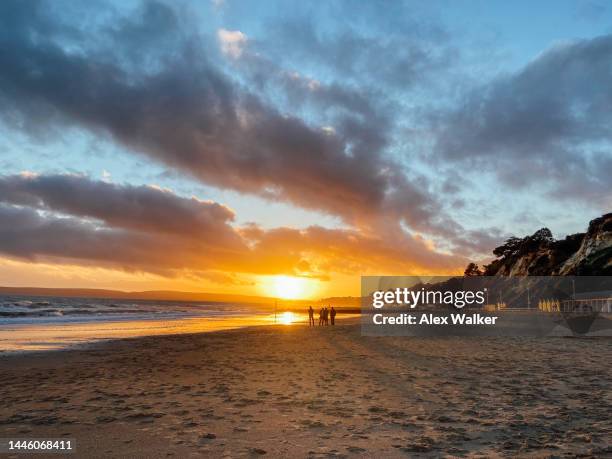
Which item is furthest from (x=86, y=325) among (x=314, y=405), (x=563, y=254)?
(x=563, y=254)

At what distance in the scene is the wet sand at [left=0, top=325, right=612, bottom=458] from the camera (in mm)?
6207

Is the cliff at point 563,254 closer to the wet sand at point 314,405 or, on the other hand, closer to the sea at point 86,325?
the sea at point 86,325

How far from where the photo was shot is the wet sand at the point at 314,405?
20.4 feet

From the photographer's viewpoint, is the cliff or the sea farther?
the cliff

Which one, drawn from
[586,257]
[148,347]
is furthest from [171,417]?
[586,257]

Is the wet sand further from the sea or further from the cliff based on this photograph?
the cliff

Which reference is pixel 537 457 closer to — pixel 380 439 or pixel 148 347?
pixel 380 439

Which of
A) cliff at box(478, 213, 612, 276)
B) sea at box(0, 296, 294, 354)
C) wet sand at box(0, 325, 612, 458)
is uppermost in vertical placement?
cliff at box(478, 213, 612, 276)

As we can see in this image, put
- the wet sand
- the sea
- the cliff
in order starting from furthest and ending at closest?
the cliff → the sea → the wet sand

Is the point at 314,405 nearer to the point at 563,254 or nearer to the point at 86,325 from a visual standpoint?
the point at 86,325

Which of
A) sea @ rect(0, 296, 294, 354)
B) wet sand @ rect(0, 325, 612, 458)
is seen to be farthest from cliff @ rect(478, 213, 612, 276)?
wet sand @ rect(0, 325, 612, 458)

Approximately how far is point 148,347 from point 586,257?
60.3 meters

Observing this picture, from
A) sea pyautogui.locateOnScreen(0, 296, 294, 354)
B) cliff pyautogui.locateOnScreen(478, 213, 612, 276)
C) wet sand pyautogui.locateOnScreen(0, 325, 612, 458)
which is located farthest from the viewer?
cliff pyautogui.locateOnScreen(478, 213, 612, 276)

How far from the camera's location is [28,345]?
814 inches
